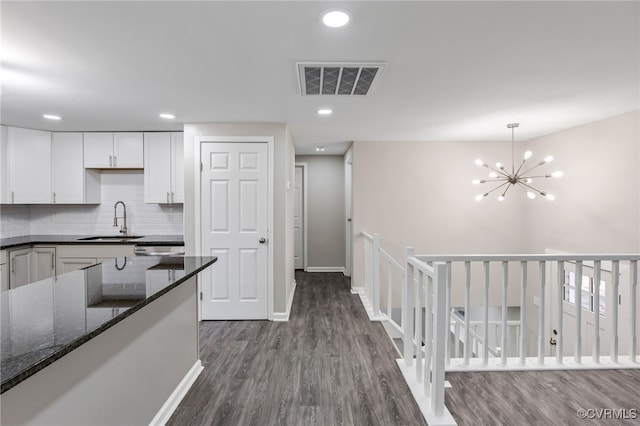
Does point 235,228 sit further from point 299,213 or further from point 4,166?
point 4,166

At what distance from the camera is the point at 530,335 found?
481 centimetres

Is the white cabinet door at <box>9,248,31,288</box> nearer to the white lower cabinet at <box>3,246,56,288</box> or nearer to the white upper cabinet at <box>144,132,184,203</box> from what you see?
the white lower cabinet at <box>3,246,56,288</box>

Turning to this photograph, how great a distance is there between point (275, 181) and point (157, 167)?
1609mm

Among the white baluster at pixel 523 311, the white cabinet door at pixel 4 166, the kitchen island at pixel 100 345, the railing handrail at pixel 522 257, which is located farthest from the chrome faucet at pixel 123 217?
the white baluster at pixel 523 311

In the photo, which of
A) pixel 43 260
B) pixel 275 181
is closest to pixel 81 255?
pixel 43 260

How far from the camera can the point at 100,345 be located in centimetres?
139

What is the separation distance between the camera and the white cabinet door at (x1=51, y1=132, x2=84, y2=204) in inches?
161

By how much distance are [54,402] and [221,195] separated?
2743 millimetres

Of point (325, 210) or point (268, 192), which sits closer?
point (268, 192)

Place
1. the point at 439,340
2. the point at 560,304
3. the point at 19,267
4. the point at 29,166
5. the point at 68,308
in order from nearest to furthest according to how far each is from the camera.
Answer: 1. the point at 68,308
2. the point at 439,340
3. the point at 560,304
4. the point at 19,267
5. the point at 29,166

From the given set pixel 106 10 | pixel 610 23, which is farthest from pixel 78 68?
pixel 610 23

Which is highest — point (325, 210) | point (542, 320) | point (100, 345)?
point (325, 210)

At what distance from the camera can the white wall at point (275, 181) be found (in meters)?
3.70

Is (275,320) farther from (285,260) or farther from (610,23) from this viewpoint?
(610,23)
